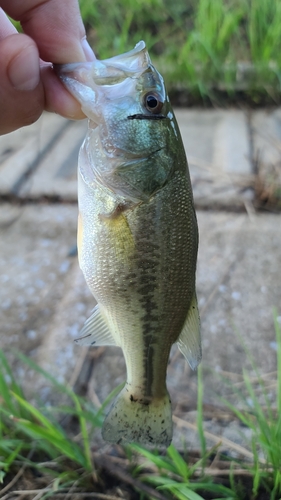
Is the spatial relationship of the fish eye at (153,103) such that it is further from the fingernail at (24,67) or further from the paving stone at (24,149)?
the paving stone at (24,149)

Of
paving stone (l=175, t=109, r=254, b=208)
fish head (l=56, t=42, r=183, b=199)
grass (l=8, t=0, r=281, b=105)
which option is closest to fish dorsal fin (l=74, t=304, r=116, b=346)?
fish head (l=56, t=42, r=183, b=199)

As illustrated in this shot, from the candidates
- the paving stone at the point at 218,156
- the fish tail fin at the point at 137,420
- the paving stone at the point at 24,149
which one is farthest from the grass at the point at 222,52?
the fish tail fin at the point at 137,420

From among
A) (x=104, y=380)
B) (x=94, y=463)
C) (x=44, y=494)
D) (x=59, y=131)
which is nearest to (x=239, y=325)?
(x=104, y=380)

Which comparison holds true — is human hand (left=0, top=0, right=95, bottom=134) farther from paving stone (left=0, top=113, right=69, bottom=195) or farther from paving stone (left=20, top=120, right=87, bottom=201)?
paving stone (left=0, top=113, right=69, bottom=195)

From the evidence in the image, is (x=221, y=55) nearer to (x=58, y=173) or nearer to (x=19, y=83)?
(x=58, y=173)

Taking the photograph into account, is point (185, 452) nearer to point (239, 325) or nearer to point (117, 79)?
point (239, 325)

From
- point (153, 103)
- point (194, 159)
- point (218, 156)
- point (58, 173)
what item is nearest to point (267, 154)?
point (218, 156)
